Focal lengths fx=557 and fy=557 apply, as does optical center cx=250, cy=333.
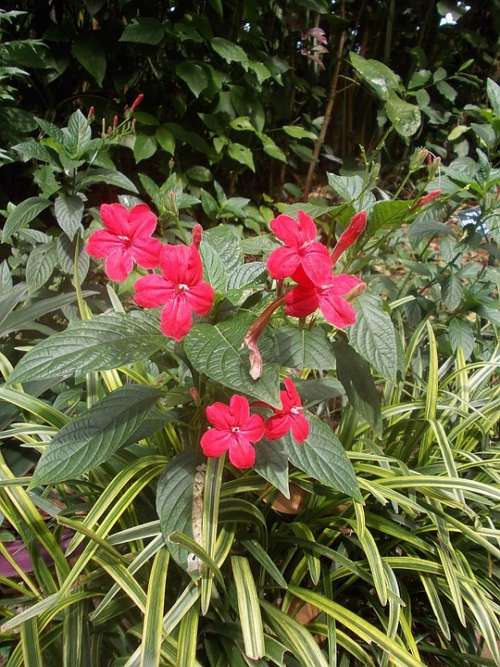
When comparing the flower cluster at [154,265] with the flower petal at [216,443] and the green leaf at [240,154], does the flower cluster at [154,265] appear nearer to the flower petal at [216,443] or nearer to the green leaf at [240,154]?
the flower petal at [216,443]

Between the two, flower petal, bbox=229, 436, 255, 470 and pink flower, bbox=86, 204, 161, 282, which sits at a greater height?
pink flower, bbox=86, 204, 161, 282

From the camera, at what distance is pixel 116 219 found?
759mm

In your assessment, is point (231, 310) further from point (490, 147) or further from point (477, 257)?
point (477, 257)

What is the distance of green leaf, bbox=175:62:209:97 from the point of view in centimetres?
200

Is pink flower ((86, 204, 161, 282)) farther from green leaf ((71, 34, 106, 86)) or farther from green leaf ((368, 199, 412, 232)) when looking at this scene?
green leaf ((71, 34, 106, 86))

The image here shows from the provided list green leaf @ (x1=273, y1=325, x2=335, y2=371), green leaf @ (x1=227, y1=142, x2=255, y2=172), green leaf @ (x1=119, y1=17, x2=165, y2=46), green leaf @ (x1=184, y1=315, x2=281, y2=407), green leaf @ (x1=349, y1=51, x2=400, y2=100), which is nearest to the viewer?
green leaf @ (x1=184, y1=315, x2=281, y2=407)

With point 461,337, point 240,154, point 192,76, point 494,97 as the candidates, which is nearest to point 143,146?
point 192,76

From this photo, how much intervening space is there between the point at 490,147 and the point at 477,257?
152 cm

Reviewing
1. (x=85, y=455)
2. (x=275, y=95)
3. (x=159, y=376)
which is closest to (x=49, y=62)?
(x=275, y=95)

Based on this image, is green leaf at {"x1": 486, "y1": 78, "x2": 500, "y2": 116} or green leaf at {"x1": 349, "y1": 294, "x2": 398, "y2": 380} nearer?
green leaf at {"x1": 349, "y1": 294, "x2": 398, "y2": 380}

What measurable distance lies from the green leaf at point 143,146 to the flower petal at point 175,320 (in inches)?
56.3

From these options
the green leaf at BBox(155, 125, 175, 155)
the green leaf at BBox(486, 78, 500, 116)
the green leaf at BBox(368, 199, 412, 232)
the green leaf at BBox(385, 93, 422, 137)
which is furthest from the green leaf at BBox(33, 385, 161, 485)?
the green leaf at BBox(385, 93, 422, 137)

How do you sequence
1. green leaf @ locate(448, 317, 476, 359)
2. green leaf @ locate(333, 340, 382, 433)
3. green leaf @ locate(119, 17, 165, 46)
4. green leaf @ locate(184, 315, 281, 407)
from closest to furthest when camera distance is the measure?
green leaf @ locate(184, 315, 281, 407), green leaf @ locate(333, 340, 382, 433), green leaf @ locate(448, 317, 476, 359), green leaf @ locate(119, 17, 165, 46)

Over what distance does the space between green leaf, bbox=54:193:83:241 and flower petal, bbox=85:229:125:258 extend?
59 cm
